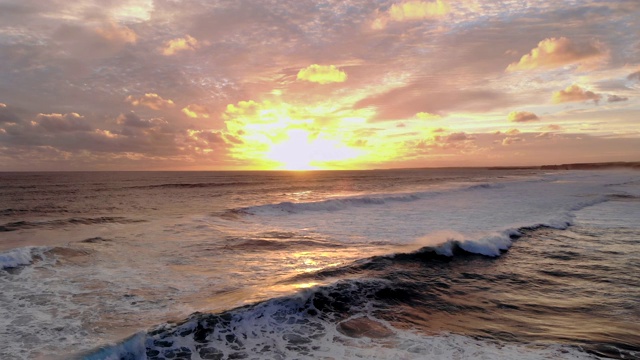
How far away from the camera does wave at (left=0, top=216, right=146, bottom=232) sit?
63.2 ft

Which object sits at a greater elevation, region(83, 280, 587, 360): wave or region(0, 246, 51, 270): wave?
region(0, 246, 51, 270): wave

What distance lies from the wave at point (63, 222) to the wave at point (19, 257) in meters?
8.27

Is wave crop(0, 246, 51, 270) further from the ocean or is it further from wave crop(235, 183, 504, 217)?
wave crop(235, 183, 504, 217)

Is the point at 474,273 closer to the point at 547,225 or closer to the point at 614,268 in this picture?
the point at 614,268

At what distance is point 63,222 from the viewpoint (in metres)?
20.8

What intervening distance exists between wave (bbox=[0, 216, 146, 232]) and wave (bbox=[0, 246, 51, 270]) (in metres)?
8.27

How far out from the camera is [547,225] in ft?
59.7

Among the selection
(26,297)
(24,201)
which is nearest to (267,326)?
(26,297)

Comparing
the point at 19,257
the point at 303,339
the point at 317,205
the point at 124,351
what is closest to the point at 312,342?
the point at 303,339

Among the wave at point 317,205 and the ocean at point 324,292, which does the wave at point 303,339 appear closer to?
the ocean at point 324,292

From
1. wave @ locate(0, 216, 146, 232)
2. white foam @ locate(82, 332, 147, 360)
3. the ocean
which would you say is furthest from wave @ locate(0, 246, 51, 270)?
wave @ locate(0, 216, 146, 232)

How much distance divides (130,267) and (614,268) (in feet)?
48.3

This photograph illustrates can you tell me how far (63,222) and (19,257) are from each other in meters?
10.5

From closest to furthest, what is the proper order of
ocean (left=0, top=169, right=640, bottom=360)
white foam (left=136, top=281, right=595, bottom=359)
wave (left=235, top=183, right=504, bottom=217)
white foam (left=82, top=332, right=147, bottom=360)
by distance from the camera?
white foam (left=82, top=332, right=147, bottom=360)
white foam (left=136, top=281, right=595, bottom=359)
ocean (left=0, top=169, right=640, bottom=360)
wave (left=235, top=183, right=504, bottom=217)
